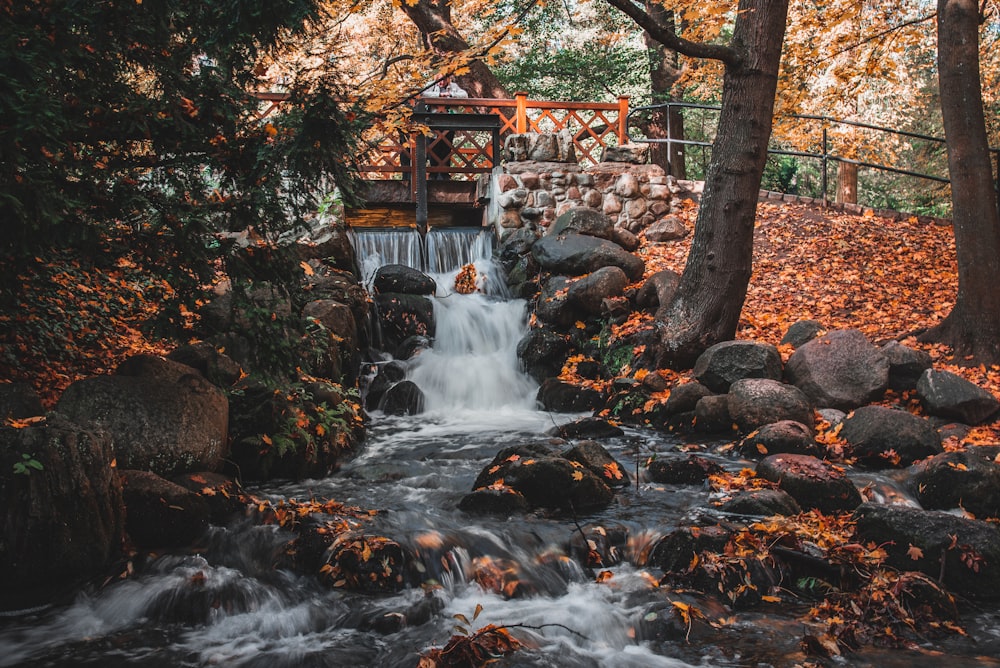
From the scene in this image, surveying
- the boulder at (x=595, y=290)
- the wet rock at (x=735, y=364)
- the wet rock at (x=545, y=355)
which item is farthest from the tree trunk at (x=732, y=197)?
the wet rock at (x=545, y=355)

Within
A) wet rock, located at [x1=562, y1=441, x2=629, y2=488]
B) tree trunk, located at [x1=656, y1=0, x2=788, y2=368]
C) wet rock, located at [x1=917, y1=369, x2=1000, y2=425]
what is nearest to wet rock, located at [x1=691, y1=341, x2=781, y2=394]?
tree trunk, located at [x1=656, y1=0, x2=788, y2=368]

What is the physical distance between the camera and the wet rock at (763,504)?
527cm

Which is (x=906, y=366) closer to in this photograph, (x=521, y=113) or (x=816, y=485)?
(x=816, y=485)

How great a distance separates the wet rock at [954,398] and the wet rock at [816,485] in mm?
1817

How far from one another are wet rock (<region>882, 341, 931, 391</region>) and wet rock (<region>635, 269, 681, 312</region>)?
287 cm

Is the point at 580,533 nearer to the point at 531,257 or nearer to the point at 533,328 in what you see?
the point at 533,328

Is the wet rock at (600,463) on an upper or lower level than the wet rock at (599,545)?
upper

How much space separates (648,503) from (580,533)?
0.92 m

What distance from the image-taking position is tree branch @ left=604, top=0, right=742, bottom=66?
7180mm

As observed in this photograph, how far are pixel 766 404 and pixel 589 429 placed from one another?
1.80 meters

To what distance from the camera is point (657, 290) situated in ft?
32.7

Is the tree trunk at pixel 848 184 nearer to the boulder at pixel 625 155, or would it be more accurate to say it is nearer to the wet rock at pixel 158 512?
the boulder at pixel 625 155

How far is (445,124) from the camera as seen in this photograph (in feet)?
45.9

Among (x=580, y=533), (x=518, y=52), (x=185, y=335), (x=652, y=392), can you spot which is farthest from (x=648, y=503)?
(x=518, y=52)
